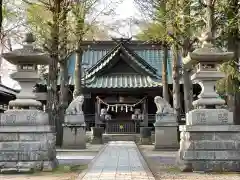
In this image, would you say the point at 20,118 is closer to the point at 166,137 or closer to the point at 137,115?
the point at 166,137

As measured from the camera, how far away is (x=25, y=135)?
42.1 ft

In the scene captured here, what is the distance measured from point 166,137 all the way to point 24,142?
37.1 feet

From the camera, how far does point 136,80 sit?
114ft

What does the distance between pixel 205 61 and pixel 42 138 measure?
18.8 ft

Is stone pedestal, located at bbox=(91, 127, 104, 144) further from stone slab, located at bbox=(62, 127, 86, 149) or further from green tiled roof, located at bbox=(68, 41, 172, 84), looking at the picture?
green tiled roof, located at bbox=(68, 41, 172, 84)

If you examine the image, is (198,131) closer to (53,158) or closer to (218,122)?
(218,122)

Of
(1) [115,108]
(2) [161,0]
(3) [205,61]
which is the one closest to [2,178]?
(3) [205,61]

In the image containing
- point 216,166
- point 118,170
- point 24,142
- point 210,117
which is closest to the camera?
point 118,170

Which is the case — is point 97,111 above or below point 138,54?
below

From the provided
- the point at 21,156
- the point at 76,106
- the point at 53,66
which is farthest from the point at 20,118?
the point at 76,106

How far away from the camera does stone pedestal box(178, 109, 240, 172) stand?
12.6m

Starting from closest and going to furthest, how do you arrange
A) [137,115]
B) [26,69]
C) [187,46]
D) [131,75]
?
[26,69] → [187,46] → [137,115] → [131,75]

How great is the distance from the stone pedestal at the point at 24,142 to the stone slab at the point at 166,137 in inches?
409

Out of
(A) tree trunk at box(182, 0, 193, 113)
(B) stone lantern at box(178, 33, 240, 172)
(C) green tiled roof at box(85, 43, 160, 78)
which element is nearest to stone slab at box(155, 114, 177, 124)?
(A) tree trunk at box(182, 0, 193, 113)
